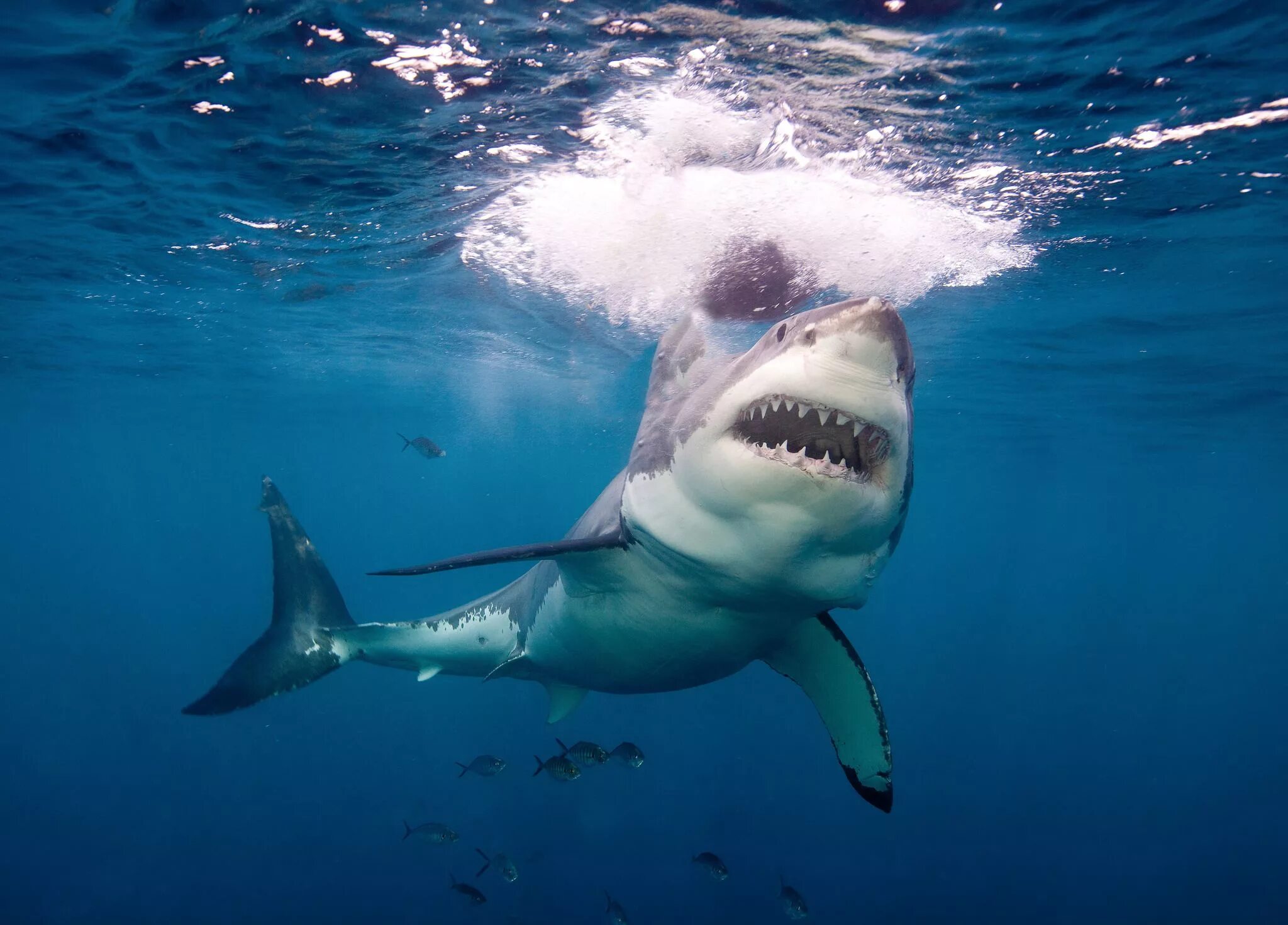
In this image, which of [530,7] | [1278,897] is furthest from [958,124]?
[1278,897]

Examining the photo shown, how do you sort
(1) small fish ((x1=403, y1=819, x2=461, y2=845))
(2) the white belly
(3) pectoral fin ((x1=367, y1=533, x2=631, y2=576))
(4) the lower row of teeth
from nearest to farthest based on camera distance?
1. (4) the lower row of teeth
2. (3) pectoral fin ((x1=367, y1=533, x2=631, y2=576))
3. (2) the white belly
4. (1) small fish ((x1=403, y1=819, x2=461, y2=845))

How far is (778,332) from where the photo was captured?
2.77m

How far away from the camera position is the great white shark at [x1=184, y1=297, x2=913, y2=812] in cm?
256

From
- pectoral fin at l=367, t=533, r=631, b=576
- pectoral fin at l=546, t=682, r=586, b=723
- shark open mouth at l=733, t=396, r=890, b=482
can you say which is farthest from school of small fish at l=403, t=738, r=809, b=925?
shark open mouth at l=733, t=396, r=890, b=482

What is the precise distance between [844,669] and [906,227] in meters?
9.23

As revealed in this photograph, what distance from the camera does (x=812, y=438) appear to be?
2.83 metres

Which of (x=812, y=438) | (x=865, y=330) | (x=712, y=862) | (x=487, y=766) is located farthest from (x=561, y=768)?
(x=865, y=330)

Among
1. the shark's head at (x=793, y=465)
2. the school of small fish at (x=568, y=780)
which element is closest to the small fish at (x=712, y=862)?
the school of small fish at (x=568, y=780)

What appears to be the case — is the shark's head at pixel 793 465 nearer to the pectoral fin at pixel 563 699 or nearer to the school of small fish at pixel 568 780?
the pectoral fin at pixel 563 699

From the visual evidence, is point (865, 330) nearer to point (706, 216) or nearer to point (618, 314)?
point (706, 216)

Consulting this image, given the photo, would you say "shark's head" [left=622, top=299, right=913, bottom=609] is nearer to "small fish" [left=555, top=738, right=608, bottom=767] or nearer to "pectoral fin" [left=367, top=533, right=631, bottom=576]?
"pectoral fin" [left=367, top=533, right=631, bottom=576]

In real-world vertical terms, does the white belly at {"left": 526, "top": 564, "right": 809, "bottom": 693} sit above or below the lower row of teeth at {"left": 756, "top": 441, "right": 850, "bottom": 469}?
below

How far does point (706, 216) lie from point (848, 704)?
28.3 feet

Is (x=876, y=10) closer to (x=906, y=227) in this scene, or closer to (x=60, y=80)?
(x=906, y=227)
